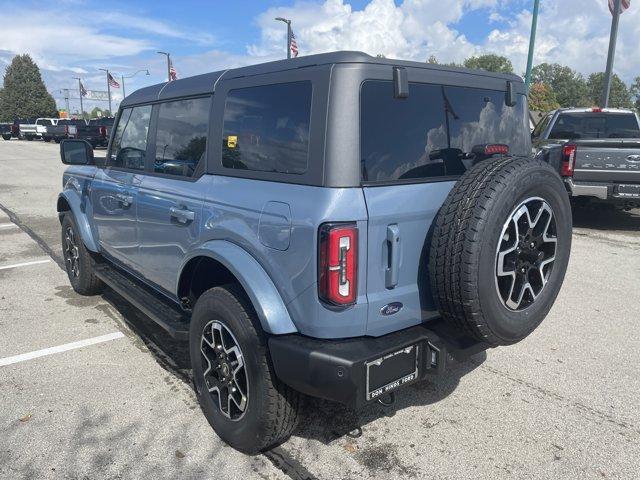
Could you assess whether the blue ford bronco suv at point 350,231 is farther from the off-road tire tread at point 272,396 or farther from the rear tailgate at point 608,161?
the rear tailgate at point 608,161

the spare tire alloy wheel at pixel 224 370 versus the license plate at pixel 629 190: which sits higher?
the license plate at pixel 629 190

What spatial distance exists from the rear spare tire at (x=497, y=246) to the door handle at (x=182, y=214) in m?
1.38

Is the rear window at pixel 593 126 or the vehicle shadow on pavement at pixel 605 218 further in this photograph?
the rear window at pixel 593 126

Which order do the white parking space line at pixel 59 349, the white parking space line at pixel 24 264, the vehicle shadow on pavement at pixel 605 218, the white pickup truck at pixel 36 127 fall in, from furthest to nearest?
the white pickup truck at pixel 36 127
the vehicle shadow on pavement at pixel 605 218
the white parking space line at pixel 24 264
the white parking space line at pixel 59 349

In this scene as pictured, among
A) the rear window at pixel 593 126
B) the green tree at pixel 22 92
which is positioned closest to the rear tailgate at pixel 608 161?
the rear window at pixel 593 126

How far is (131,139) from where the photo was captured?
405 cm

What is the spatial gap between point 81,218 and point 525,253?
3979 mm

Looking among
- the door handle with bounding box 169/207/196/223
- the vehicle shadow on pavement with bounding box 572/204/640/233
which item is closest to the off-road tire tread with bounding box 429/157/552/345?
the door handle with bounding box 169/207/196/223

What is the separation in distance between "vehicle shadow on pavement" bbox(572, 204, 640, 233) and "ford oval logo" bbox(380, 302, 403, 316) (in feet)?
25.4

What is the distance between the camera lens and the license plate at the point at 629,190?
7.62m

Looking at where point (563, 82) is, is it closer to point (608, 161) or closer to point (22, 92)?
point (22, 92)

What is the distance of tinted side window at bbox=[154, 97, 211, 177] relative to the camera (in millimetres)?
3109

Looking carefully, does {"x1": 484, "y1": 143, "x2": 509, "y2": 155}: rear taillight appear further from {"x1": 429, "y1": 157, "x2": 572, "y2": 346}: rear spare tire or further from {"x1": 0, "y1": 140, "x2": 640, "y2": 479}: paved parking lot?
{"x1": 0, "y1": 140, "x2": 640, "y2": 479}: paved parking lot

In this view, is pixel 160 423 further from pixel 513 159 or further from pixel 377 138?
pixel 513 159
